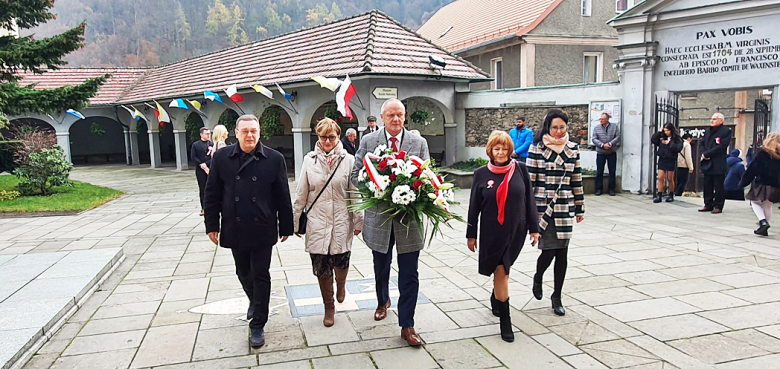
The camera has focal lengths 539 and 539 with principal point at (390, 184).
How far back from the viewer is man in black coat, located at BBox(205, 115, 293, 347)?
4.08 meters

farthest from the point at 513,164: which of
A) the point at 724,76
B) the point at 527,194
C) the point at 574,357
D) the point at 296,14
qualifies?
the point at 296,14

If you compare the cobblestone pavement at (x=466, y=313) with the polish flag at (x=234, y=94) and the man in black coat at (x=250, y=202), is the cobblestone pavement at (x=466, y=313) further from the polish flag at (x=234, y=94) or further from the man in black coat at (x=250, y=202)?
the polish flag at (x=234, y=94)

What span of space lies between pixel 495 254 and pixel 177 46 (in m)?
81.9

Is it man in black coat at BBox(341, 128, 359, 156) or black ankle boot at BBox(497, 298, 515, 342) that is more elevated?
man in black coat at BBox(341, 128, 359, 156)

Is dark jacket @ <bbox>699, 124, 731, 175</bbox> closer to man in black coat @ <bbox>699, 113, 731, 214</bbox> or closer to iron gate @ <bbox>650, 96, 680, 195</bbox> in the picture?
man in black coat @ <bbox>699, 113, 731, 214</bbox>

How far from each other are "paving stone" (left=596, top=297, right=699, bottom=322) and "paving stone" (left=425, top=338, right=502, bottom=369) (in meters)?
1.42

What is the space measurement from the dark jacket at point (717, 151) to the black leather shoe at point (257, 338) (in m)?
9.15

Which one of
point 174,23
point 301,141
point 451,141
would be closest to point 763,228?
point 451,141

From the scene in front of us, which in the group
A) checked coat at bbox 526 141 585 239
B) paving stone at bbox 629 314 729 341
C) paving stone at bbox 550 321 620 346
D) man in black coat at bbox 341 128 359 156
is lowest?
paving stone at bbox 550 321 620 346

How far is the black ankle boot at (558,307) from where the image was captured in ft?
15.4

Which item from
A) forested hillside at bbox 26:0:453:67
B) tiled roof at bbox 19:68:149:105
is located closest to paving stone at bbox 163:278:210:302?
tiled roof at bbox 19:68:149:105

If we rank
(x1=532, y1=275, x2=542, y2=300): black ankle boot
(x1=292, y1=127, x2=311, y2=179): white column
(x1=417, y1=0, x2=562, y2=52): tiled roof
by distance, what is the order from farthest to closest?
(x1=417, y1=0, x2=562, y2=52): tiled roof → (x1=292, y1=127, x2=311, y2=179): white column → (x1=532, y1=275, x2=542, y2=300): black ankle boot

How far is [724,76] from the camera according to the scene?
11203mm

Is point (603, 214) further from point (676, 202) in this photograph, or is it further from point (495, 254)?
point (495, 254)
